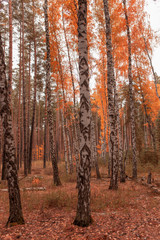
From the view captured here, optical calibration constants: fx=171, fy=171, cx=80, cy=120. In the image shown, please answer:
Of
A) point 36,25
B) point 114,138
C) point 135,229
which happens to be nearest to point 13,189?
point 135,229

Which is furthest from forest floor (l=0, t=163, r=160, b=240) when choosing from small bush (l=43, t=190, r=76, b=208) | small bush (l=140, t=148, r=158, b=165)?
small bush (l=140, t=148, r=158, b=165)

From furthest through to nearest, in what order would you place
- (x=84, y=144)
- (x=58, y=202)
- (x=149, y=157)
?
(x=149, y=157) < (x=58, y=202) < (x=84, y=144)

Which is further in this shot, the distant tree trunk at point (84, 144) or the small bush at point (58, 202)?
the small bush at point (58, 202)

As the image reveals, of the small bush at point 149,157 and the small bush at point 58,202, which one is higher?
the small bush at point 149,157

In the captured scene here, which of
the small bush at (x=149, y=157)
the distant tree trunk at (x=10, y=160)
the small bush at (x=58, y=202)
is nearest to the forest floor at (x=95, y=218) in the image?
the small bush at (x=58, y=202)

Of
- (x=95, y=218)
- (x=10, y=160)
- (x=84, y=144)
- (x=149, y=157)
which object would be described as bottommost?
(x=95, y=218)

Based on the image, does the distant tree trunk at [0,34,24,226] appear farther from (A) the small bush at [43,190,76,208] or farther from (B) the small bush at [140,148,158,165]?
(B) the small bush at [140,148,158,165]

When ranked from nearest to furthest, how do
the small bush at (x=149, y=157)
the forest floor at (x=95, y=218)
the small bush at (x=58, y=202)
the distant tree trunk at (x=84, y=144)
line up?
the forest floor at (x=95, y=218) < the distant tree trunk at (x=84, y=144) < the small bush at (x=58, y=202) < the small bush at (x=149, y=157)

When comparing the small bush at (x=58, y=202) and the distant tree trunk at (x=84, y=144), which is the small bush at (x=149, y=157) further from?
the distant tree trunk at (x=84, y=144)

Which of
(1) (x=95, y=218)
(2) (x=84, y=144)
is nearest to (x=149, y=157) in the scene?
(1) (x=95, y=218)

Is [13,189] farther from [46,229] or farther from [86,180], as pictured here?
[86,180]

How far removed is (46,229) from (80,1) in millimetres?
5833

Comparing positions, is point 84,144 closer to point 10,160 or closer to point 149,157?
point 10,160

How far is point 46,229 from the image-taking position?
414 centimetres
